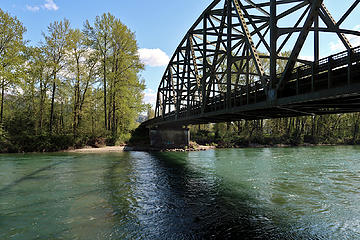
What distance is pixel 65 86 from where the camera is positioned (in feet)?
120

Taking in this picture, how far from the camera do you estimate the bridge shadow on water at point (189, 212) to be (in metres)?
7.32

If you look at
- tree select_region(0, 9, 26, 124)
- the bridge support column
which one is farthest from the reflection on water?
the bridge support column

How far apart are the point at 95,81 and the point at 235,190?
3317cm

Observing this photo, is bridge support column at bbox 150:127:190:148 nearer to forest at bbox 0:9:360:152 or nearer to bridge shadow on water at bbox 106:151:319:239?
forest at bbox 0:9:360:152

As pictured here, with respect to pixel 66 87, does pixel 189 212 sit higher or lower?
lower

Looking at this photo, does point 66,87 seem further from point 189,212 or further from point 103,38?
point 189,212

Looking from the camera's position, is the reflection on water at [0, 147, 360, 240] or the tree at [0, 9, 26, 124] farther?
the tree at [0, 9, 26, 124]

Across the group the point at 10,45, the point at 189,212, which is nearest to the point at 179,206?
the point at 189,212

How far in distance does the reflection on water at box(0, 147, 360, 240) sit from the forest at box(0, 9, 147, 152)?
759 inches

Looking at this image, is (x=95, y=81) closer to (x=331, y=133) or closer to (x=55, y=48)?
(x=55, y=48)

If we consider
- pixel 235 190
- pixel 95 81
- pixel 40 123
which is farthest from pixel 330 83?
pixel 40 123

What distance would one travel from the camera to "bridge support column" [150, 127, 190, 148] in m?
41.2

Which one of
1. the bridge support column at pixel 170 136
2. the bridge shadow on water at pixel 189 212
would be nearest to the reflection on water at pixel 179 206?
the bridge shadow on water at pixel 189 212

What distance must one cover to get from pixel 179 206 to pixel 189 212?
851 millimetres
